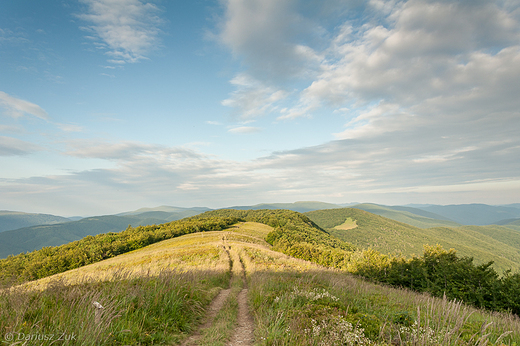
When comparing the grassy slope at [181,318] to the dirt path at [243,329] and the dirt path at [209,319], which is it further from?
the dirt path at [243,329]

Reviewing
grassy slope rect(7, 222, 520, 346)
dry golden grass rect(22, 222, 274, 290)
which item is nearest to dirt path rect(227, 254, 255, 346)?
grassy slope rect(7, 222, 520, 346)

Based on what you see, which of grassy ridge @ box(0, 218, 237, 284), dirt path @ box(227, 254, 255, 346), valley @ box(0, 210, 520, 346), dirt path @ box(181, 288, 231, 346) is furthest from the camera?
grassy ridge @ box(0, 218, 237, 284)

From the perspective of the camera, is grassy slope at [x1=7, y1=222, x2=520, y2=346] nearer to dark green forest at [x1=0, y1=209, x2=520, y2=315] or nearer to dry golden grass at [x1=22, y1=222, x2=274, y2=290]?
dry golden grass at [x1=22, y1=222, x2=274, y2=290]

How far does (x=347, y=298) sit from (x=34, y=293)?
34.9 ft

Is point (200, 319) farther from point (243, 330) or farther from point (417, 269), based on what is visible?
point (417, 269)

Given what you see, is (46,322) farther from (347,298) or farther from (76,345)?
(347,298)

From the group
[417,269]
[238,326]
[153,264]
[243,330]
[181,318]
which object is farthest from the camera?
[417,269]

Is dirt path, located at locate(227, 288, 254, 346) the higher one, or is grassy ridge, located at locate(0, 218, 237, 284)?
dirt path, located at locate(227, 288, 254, 346)

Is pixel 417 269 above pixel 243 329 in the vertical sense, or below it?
below

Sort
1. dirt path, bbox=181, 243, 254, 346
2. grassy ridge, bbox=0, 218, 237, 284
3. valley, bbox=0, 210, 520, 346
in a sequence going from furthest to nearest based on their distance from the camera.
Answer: grassy ridge, bbox=0, 218, 237, 284 → dirt path, bbox=181, 243, 254, 346 → valley, bbox=0, 210, 520, 346

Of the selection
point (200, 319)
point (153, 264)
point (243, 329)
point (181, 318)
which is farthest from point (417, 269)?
point (181, 318)

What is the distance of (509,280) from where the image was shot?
2920 centimetres

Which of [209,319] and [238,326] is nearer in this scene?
[238,326]

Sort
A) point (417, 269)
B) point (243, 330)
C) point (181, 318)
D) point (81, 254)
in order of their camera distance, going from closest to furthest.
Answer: point (181, 318) → point (243, 330) → point (417, 269) → point (81, 254)
